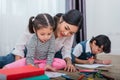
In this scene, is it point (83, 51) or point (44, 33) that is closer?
point (44, 33)

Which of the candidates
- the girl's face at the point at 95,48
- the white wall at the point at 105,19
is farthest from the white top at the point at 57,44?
the white wall at the point at 105,19

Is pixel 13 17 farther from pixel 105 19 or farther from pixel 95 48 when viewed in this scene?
pixel 105 19

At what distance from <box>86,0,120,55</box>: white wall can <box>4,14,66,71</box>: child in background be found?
68.9 inches

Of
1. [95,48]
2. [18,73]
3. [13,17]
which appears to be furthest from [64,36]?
[13,17]

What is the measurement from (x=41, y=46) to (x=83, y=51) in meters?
0.54

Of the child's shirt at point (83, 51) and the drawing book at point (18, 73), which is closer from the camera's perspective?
the drawing book at point (18, 73)

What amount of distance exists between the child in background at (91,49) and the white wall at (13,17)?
0.78 metres

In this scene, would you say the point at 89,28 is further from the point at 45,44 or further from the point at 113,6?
the point at 45,44

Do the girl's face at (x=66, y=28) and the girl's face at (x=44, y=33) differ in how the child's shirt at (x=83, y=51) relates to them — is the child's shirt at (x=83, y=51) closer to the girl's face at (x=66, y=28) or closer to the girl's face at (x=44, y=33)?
the girl's face at (x=66, y=28)

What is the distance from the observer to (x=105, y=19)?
10.4 ft

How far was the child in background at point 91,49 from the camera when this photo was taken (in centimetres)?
180

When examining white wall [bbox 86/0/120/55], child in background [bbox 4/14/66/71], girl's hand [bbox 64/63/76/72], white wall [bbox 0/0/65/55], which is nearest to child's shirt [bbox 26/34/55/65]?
child in background [bbox 4/14/66/71]

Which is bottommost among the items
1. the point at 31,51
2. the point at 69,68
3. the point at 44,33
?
the point at 69,68

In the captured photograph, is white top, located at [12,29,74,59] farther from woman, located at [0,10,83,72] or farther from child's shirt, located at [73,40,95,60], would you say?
child's shirt, located at [73,40,95,60]
